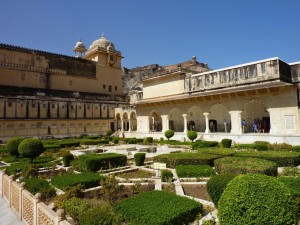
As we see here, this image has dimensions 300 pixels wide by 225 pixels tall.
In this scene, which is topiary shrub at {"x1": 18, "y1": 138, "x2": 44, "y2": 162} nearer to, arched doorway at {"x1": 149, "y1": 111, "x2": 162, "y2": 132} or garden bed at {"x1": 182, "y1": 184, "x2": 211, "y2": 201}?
garden bed at {"x1": 182, "y1": 184, "x2": 211, "y2": 201}

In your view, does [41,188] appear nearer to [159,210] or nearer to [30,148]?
[159,210]

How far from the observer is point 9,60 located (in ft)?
109

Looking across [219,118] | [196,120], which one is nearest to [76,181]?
[219,118]

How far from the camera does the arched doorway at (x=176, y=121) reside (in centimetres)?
2925

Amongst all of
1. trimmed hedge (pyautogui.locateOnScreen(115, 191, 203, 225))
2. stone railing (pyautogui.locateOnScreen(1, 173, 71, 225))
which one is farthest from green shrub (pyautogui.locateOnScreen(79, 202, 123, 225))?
stone railing (pyautogui.locateOnScreen(1, 173, 71, 225))

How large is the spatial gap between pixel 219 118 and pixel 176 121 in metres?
5.74

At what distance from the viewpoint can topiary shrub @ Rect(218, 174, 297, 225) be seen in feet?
11.4

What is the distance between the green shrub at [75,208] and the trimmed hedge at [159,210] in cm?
77

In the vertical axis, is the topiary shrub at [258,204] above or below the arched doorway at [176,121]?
below

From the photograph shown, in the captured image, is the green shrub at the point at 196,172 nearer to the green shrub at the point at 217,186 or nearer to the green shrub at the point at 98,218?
the green shrub at the point at 217,186

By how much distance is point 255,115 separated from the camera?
78.8ft

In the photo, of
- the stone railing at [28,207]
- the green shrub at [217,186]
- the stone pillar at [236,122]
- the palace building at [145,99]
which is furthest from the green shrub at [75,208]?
the stone pillar at [236,122]

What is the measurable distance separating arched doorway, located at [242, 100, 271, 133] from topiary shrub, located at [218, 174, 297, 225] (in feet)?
68.8

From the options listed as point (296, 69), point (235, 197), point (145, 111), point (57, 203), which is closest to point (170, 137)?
point (145, 111)
